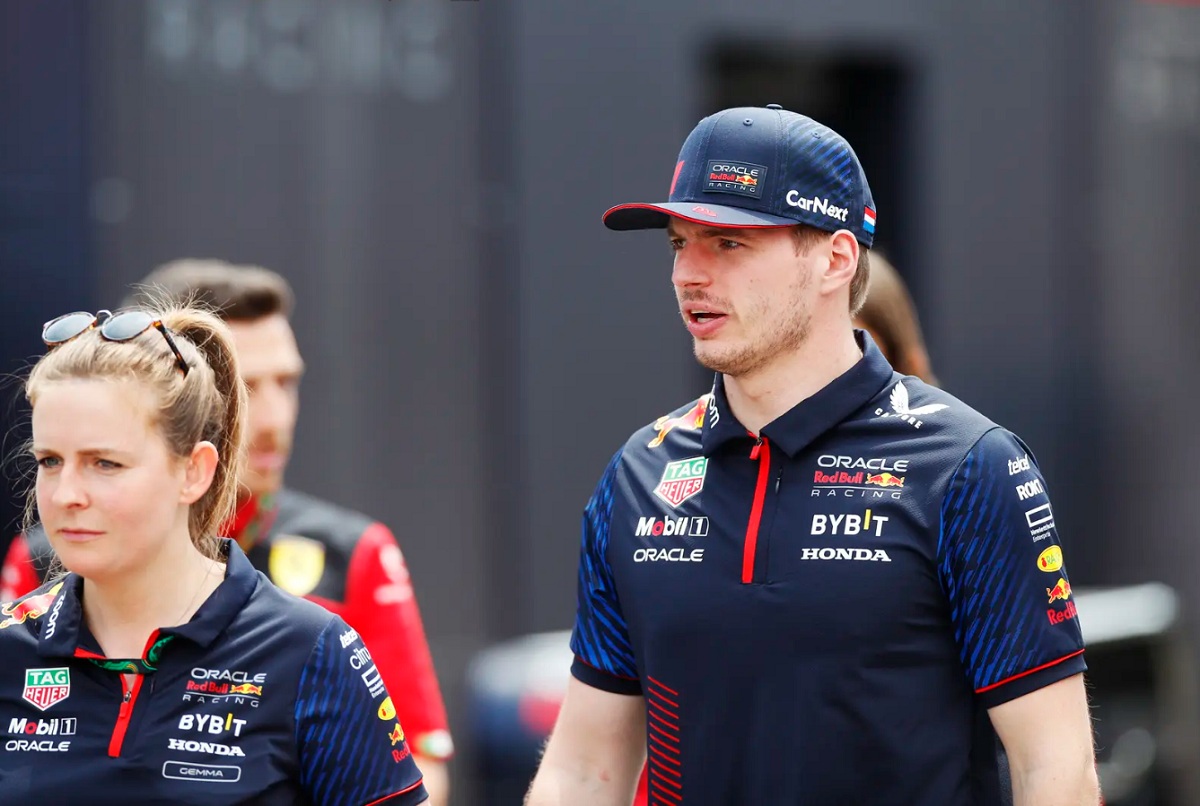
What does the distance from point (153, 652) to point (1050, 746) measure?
4.52ft

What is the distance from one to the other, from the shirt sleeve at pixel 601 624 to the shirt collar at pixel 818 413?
0.25 metres

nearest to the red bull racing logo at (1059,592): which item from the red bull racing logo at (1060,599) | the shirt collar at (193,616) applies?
the red bull racing logo at (1060,599)

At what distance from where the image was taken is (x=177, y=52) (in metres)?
6.42

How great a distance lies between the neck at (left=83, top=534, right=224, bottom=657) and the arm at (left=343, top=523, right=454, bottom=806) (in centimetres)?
100

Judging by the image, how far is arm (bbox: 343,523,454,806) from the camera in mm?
3555

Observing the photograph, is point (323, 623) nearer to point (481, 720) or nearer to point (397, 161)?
point (481, 720)

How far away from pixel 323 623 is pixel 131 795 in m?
0.38

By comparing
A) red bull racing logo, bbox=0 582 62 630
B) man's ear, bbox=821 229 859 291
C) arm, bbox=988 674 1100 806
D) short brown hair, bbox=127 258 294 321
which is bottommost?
arm, bbox=988 674 1100 806

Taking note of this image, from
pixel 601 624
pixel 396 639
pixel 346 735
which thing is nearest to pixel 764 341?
pixel 601 624

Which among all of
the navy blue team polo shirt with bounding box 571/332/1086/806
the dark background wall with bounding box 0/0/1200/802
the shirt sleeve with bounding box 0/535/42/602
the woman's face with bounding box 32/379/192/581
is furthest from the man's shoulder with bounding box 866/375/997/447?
the dark background wall with bounding box 0/0/1200/802

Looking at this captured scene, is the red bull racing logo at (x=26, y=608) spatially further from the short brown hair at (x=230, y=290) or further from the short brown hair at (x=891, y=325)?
the short brown hair at (x=891, y=325)

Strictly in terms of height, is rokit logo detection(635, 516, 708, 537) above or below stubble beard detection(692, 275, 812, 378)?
below

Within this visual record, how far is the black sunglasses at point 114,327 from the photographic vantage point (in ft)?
8.56

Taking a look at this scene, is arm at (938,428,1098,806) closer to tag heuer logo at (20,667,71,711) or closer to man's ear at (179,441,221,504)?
man's ear at (179,441,221,504)
